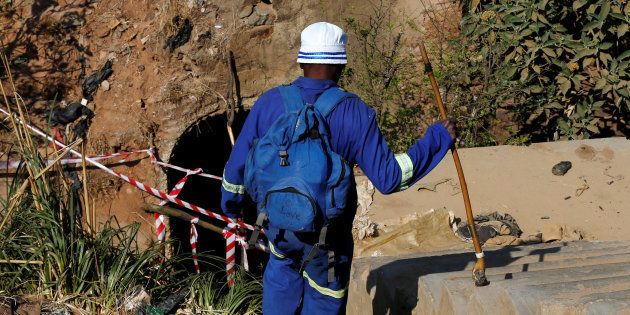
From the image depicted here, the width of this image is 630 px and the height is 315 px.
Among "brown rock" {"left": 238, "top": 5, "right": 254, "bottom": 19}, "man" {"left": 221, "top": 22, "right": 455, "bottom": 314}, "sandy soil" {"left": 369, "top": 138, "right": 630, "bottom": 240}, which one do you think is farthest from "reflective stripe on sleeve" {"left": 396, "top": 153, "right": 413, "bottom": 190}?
"brown rock" {"left": 238, "top": 5, "right": 254, "bottom": 19}

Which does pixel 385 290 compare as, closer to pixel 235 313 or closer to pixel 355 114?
pixel 235 313

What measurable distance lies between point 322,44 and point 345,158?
1.77ft

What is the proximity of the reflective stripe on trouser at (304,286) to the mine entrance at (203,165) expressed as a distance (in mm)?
5679

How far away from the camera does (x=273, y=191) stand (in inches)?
144

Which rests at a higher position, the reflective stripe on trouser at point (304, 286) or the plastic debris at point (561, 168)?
the reflective stripe on trouser at point (304, 286)

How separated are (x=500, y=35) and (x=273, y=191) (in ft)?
20.5

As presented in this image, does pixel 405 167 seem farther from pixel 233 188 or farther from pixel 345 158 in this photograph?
pixel 233 188

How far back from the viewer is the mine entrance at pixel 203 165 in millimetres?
10219

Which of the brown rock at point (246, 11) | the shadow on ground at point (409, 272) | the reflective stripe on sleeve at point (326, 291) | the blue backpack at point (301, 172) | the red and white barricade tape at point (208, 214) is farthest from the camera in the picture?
the brown rock at point (246, 11)

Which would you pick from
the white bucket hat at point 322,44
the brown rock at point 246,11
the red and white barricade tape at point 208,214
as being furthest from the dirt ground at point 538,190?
the brown rock at point 246,11

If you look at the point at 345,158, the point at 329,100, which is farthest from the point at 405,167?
the point at 329,100

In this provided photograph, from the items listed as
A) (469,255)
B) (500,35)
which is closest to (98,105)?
(500,35)

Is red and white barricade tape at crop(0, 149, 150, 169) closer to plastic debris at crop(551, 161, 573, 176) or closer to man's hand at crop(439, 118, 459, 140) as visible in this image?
plastic debris at crop(551, 161, 573, 176)

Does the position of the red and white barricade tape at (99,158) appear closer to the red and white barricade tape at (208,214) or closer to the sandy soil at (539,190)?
the red and white barricade tape at (208,214)
